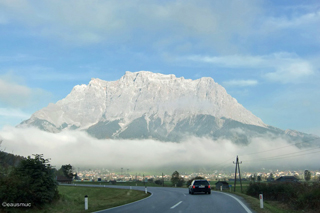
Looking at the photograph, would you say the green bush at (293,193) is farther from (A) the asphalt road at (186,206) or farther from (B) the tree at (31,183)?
(B) the tree at (31,183)

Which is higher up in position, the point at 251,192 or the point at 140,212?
the point at 140,212

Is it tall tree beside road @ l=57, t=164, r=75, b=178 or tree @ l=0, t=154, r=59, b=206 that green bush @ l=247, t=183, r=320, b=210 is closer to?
tree @ l=0, t=154, r=59, b=206

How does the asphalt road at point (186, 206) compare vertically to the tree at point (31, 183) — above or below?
below

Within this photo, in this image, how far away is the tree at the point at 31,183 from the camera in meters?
19.1

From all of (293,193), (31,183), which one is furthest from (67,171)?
(31,183)

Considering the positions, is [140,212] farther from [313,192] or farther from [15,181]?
[313,192]

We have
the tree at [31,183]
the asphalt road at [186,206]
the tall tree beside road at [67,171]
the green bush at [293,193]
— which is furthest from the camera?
the tall tree beside road at [67,171]

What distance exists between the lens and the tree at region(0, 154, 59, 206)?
19123 millimetres

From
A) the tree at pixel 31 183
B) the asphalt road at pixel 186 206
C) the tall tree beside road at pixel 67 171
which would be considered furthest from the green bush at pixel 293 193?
the tall tree beside road at pixel 67 171

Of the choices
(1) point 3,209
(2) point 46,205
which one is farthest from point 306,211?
(1) point 3,209

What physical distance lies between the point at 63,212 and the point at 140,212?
6.40 m

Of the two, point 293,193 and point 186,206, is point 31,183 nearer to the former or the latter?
point 186,206

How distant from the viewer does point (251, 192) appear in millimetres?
55469

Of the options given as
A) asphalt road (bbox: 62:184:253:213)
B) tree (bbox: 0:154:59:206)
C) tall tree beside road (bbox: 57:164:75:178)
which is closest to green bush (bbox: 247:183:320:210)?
asphalt road (bbox: 62:184:253:213)
